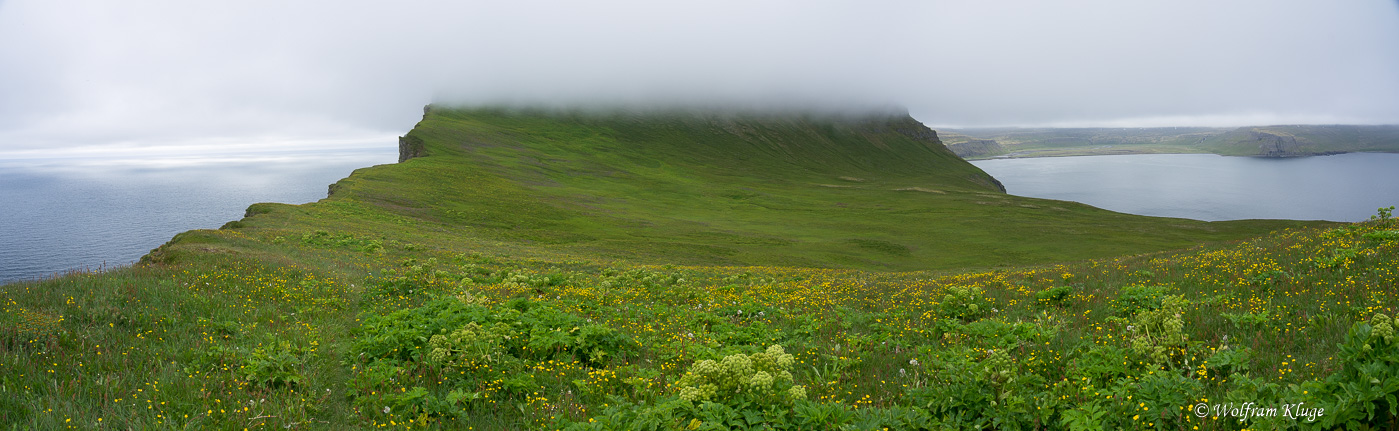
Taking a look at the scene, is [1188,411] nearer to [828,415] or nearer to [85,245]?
[828,415]

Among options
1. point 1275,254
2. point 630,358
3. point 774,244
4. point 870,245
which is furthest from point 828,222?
point 630,358

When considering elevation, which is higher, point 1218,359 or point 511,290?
point 1218,359

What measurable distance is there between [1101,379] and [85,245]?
14145 centimetres

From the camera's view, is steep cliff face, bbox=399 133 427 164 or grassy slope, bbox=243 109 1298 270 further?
steep cliff face, bbox=399 133 427 164

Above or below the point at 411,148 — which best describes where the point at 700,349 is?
below

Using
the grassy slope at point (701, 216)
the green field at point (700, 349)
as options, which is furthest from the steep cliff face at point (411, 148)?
the green field at point (700, 349)

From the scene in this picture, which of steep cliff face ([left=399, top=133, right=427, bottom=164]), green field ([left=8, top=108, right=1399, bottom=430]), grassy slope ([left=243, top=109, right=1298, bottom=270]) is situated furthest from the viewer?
steep cliff face ([left=399, top=133, right=427, bottom=164])

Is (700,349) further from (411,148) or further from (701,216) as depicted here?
(411,148)

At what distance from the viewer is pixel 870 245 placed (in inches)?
2815

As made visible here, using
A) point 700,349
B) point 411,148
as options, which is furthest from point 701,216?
point 700,349

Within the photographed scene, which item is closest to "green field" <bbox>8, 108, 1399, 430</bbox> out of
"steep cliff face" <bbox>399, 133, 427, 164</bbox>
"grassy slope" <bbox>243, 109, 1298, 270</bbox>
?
"grassy slope" <bbox>243, 109, 1298, 270</bbox>

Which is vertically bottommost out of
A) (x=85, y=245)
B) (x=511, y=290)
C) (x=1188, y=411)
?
(x=85, y=245)

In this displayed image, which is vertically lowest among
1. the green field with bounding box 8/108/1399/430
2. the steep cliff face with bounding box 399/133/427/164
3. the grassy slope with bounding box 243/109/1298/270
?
the grassy slope with bounding box 243/109/1298/270

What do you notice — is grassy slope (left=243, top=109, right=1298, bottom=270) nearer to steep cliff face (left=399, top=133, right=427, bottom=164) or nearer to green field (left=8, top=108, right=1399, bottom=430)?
steep cliff face (left=399, top=133, right=427, bottom=164)
